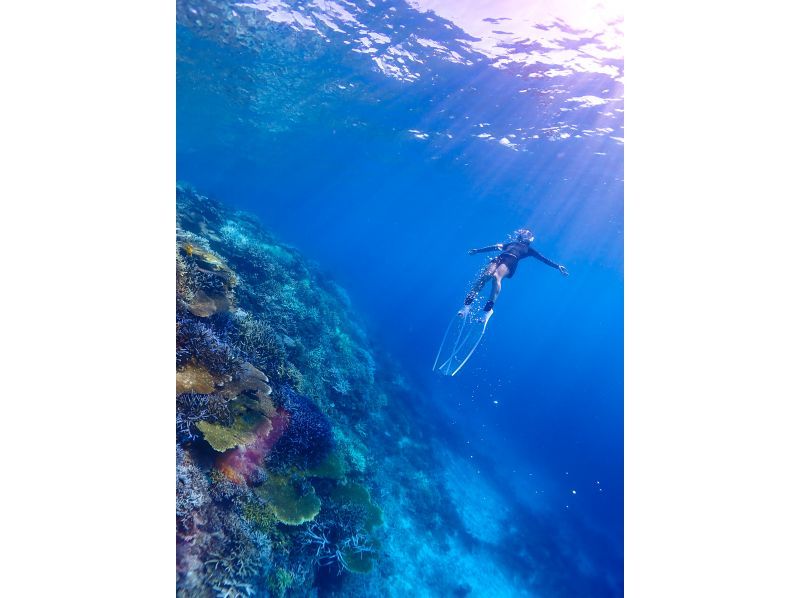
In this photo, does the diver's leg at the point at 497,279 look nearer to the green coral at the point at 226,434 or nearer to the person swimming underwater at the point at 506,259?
the person swimming underwater at the point at 506,259

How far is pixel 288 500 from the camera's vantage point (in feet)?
15.9

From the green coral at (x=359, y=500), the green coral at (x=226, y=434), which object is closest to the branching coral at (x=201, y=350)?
the green coral at (x=226, y=434)

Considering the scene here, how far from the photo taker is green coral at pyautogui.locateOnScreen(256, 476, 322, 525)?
468 centimetres

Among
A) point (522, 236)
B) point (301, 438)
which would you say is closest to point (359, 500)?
point (301, 438)

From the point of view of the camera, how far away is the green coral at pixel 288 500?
4.68 m

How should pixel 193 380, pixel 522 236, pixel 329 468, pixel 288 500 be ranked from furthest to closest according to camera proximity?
1. pixel 522 236
2. pixel 329 468
3. pixel 288 500
4. pixel 193 380

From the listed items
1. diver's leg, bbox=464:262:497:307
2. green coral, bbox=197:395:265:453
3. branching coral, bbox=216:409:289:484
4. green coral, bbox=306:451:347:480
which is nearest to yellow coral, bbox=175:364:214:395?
green coral, bbox=197:395:265:453

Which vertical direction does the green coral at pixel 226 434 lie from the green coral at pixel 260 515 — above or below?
above

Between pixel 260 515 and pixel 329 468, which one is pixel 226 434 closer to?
pixel 260 515

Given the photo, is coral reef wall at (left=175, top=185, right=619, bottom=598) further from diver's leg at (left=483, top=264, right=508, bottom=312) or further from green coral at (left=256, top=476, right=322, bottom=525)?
diver's leg at (left=483, top=264, right=508, bottom=312)
